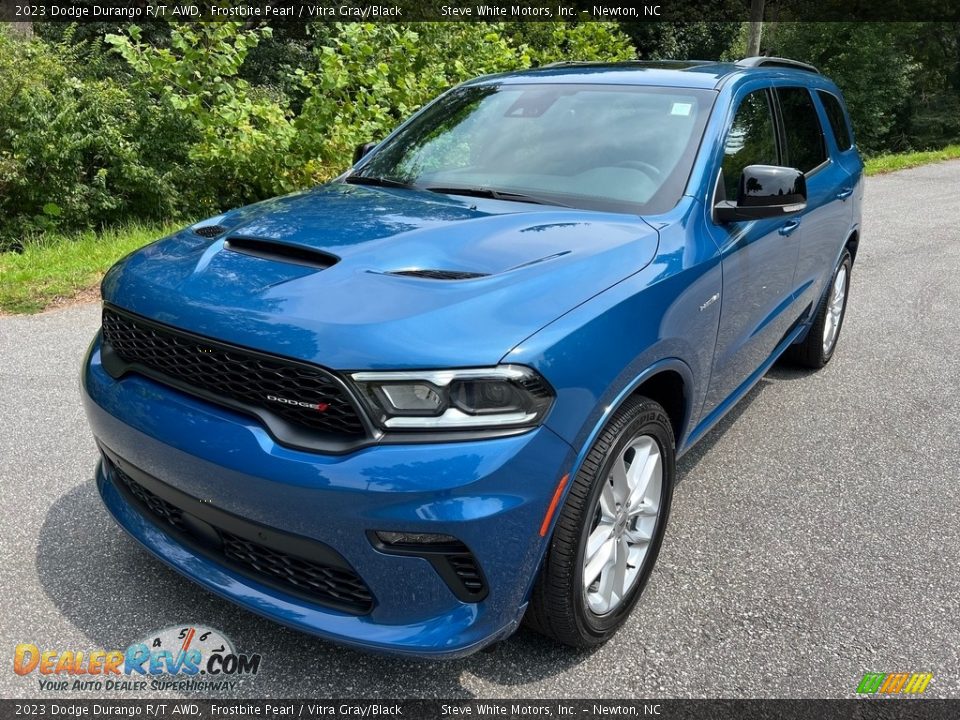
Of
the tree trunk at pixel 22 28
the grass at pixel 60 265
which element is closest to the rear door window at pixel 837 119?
the grass at pixel 60 265

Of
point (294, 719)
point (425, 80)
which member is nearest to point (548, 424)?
point (294, 719)

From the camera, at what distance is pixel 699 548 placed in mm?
3037

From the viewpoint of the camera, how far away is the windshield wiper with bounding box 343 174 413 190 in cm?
327

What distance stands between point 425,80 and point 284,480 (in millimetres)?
7817

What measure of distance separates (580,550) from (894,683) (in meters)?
1.14

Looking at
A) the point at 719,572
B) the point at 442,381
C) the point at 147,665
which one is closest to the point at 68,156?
the point at 147,665

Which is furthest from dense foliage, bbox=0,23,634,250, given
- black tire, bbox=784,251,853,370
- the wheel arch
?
the wheel arch

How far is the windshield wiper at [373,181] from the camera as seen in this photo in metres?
3.27

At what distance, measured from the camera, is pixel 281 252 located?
7.73 feet

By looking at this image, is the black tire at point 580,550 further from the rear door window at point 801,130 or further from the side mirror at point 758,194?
the rear door window at point 801,130

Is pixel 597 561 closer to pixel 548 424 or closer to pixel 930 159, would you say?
pixel 548 424

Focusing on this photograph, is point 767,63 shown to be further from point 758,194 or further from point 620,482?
point 620,482

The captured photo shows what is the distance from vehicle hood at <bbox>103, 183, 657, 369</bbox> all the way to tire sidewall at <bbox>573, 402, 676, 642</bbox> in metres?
0.45

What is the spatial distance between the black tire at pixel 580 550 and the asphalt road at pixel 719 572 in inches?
5.9
